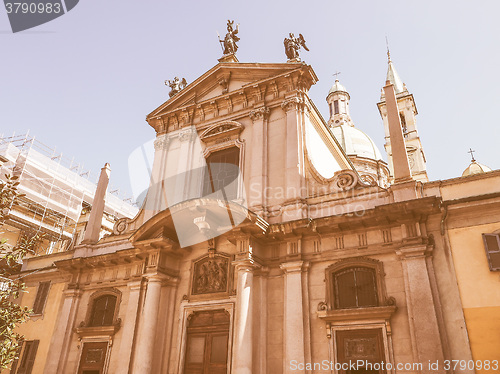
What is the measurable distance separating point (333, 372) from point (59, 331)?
9.75m

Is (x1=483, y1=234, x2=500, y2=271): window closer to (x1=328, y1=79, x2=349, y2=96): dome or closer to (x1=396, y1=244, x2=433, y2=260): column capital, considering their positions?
(x1=396, y1=244, x2=433, y2=260): column capital

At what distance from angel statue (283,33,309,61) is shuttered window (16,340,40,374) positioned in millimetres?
14393

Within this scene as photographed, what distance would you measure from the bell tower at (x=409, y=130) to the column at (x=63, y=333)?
76.2ft

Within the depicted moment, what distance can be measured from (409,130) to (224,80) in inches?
887

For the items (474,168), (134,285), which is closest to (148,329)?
(134,285)

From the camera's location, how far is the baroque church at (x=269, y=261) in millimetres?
9719

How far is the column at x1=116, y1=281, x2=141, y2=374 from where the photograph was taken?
488 inches

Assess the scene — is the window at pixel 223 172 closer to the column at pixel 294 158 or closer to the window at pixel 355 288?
the column at pixel 294 158

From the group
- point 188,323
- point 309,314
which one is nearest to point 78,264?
point 188,323

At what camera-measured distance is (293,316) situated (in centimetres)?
1073

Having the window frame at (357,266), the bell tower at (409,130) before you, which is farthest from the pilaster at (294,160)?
the bell tower at (409,130)

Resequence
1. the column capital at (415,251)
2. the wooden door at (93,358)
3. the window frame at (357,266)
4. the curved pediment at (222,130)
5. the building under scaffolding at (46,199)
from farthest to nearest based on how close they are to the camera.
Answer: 1. the building under scaffolding at (46,199)
2. the curved pediment at (222,130)
3. the wooden door at (93,358)
4. the window frame at (357,266)
5. the column capital at (415,251)

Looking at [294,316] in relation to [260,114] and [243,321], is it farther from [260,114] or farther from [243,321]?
[260,114]

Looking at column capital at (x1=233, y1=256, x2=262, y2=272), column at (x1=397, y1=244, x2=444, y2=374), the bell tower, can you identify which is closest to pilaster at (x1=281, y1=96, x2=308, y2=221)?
column capital at (x1=233, y1=256, x2=262, y2=272)
